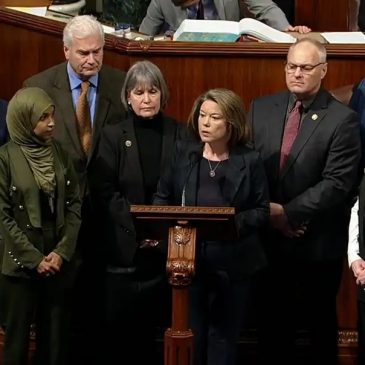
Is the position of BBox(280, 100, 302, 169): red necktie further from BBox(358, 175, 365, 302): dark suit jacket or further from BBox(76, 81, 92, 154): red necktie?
BBox(76, 81, 92, 154): red necktie

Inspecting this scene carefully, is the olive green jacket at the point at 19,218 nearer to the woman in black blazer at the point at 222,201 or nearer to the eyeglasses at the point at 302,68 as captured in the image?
the woman in black blazer at the point at 222,201

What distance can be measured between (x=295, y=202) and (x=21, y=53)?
5.00 ft

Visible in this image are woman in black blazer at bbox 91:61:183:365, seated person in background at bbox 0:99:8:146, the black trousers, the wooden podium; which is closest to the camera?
the wooden podium

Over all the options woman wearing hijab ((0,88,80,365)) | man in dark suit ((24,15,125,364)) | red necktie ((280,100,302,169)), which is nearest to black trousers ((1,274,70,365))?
woman wearing hijab ((0,88,80,365))

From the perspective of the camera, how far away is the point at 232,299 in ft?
15.5

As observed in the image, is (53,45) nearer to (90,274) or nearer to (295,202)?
(90,274)

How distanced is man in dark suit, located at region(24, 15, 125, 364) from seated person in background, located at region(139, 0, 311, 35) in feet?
2.37

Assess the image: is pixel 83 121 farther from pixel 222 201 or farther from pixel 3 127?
pixel 222 201

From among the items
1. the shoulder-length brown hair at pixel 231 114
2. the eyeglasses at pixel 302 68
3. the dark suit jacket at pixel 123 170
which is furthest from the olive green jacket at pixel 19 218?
the eyeglasses at pixel 302 68

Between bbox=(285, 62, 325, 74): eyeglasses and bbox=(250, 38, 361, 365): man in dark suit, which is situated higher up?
bbox=(285, 62, 325, 74): eyeglasses

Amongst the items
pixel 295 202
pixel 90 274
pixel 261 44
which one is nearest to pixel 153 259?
pixel 90 274

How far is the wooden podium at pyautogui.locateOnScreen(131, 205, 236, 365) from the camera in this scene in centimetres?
426

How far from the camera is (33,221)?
4.79 m

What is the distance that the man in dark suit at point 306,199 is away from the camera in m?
4.88
